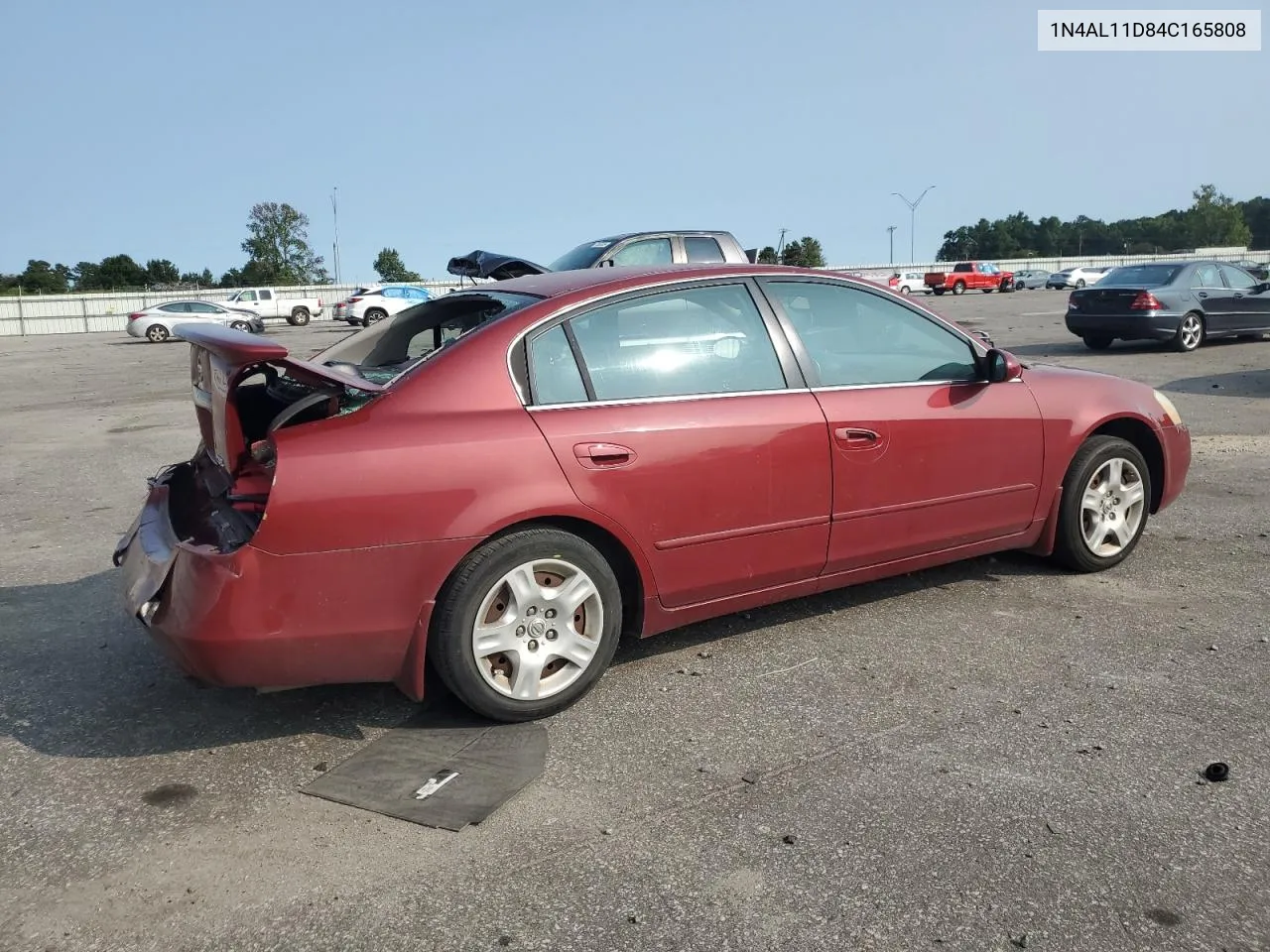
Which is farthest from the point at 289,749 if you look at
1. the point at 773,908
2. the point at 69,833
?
the point at 773,908

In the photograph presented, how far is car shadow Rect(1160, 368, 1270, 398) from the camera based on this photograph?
37.9ft

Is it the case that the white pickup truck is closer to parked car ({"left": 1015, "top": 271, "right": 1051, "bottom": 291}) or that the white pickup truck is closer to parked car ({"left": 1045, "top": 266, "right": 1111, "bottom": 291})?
parked car ({"left": 1015, "top": 271, "right": 1051, "bottom": 291})

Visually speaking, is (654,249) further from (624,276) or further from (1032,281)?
(1032,281)

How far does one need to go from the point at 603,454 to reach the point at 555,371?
0.36 meters

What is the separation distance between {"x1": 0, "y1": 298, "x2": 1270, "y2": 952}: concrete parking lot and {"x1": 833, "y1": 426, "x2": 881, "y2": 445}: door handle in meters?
0.82

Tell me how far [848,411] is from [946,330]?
0.85m

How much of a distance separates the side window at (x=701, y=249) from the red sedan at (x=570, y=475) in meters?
8.71

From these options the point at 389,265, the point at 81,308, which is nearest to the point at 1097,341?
the point at 81,308

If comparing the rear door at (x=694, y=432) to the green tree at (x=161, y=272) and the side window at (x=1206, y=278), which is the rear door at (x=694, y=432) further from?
the green tree at (x=161, y=272)

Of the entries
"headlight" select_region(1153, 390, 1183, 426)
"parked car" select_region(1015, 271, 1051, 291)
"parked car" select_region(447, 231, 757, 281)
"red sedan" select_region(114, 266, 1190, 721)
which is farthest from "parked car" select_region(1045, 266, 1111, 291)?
"red sedan" select_region(114, 266, 1190, 721)

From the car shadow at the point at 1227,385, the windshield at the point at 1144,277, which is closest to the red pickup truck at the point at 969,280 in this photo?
the windshield at the point at 1144,277

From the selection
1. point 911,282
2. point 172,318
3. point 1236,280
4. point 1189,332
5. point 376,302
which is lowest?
point 1189,332

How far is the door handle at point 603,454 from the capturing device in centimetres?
357

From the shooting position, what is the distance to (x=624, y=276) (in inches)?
160
